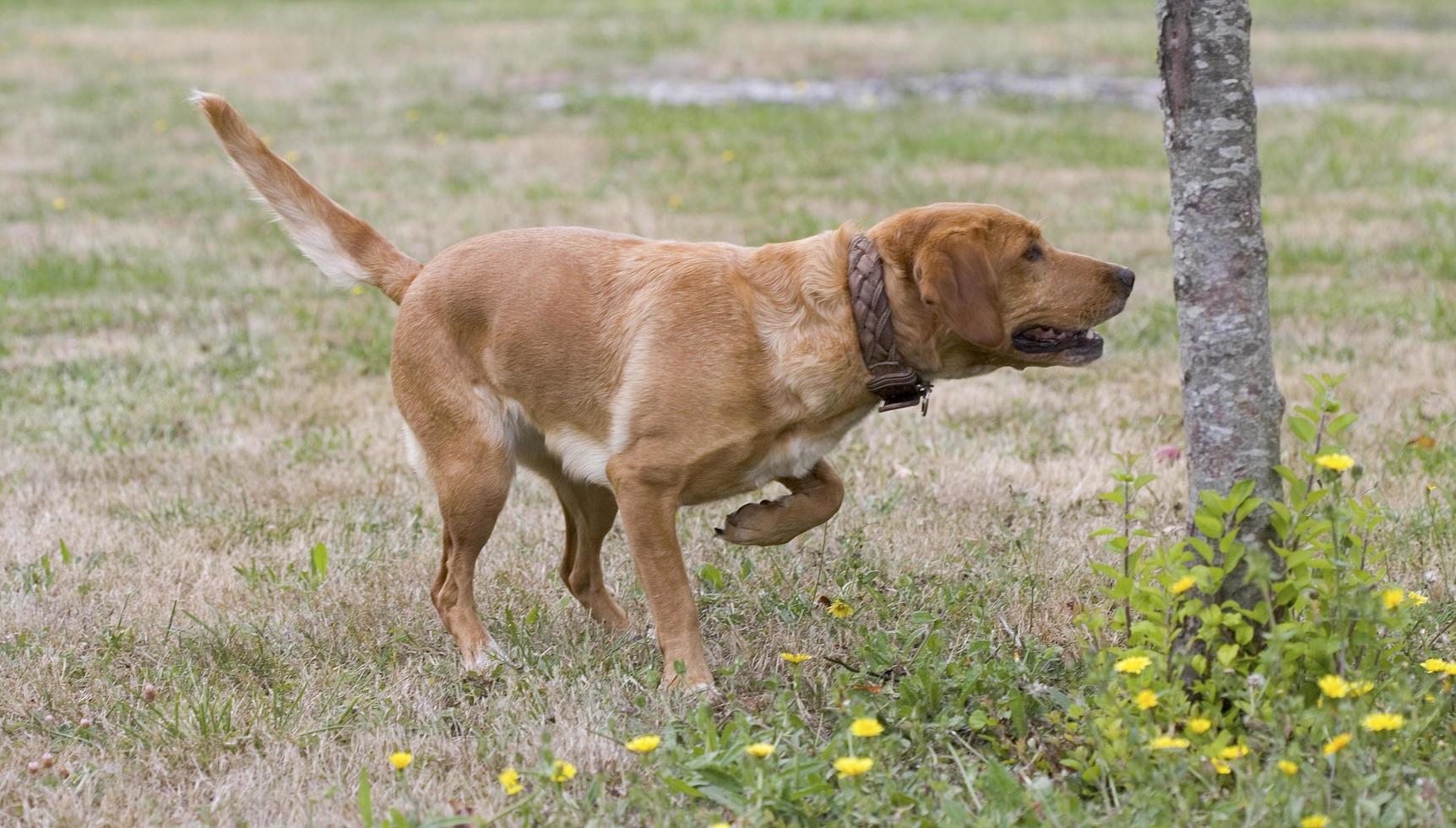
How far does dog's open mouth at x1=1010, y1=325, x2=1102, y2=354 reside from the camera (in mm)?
3785

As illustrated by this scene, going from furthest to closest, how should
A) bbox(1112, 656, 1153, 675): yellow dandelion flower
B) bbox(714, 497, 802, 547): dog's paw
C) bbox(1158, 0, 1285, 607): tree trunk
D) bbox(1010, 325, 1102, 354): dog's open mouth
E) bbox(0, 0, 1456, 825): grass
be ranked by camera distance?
bbox(714, 497, 802, 547): dog's paw < bbox(1010, 325, 1102, 354): dog's open mouth < bbox(0, 0, 1456, 825): grass < bbox(1158, 0, 1285, 607): tree trunk < bbox(1112, 656, 1153, 675): yellow dandelion flower

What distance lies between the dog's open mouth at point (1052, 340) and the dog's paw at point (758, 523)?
750mm

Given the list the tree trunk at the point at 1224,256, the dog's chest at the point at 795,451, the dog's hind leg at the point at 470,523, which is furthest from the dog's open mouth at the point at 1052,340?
the dog's hind leg at the point at 470,523

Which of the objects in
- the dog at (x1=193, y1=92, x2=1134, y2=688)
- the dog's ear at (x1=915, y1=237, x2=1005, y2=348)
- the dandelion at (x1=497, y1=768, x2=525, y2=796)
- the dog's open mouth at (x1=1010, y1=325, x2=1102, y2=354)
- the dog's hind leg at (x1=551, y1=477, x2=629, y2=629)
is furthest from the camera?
the dog's hind leg at (x1=551, y1=477, x2=629, y2=629)

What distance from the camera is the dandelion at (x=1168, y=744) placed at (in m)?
2.73

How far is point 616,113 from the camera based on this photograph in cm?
1405

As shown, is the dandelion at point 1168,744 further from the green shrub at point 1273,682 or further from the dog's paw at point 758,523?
the dog's paw at point 758,523

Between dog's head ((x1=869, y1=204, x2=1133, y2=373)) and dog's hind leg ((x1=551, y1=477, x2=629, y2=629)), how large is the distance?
1142mm

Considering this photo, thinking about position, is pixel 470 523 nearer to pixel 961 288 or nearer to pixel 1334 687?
pixel 961 288

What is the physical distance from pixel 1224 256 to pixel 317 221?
8.53 feet

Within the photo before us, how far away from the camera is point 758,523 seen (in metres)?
3.92

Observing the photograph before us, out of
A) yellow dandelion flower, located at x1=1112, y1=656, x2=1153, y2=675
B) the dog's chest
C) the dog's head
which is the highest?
the dog's head

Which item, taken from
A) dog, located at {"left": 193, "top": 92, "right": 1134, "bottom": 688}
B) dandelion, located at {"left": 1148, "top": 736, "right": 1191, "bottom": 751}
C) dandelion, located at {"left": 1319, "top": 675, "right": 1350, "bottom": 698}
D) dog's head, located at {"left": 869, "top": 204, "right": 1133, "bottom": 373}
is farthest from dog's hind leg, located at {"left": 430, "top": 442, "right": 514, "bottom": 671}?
dandelion, located at {"left": 1319, "top": 675, "right": 1350, "bottom": 698}

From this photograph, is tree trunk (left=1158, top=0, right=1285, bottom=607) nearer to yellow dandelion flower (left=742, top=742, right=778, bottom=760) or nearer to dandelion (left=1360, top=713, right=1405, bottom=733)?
dandelion (left=1360, top=713, right=1405, bottom=733)
